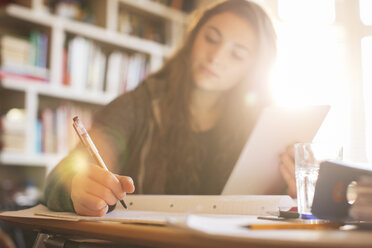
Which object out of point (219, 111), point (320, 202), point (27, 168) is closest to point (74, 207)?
point (320, 202)

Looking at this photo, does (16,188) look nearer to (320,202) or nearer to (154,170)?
(154,170)

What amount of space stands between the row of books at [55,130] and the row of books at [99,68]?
0.58ft

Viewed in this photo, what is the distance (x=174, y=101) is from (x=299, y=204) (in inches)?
28.5

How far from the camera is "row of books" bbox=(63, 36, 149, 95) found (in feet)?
7.86

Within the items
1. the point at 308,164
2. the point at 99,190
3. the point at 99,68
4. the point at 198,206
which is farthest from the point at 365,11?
the point at 99,190

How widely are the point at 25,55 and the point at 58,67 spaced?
0.20 m

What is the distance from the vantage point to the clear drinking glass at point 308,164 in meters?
0.68

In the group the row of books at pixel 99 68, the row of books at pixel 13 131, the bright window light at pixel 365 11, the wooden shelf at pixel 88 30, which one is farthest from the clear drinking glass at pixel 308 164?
the bright window light at pixel 365 11

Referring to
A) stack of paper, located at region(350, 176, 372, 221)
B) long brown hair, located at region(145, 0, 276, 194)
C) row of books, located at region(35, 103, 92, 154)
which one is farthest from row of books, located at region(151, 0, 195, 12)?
stack of paper, located at region(350, 176, 372, 221)

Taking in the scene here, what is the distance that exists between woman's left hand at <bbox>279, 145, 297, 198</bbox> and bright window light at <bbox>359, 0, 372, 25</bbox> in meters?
2.37

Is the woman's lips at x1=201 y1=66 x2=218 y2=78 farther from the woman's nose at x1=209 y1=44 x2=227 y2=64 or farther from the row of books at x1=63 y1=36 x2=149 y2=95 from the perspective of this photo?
the row of books at x1=63 y1=36 x2=149 y2=95

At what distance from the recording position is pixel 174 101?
1343 millimetres

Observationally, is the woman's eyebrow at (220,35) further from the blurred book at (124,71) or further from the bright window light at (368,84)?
the bright window light at (368,84)

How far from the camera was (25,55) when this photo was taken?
7.21 feet
